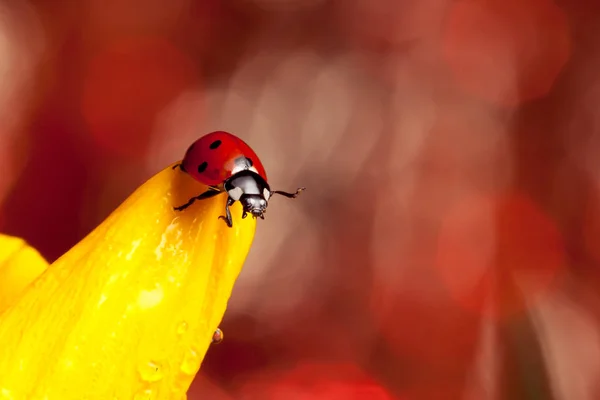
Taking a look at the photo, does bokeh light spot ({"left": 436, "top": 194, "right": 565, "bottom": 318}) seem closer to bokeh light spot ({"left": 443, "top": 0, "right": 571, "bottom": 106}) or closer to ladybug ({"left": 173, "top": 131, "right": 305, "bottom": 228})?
bokeh light spot ({"left": 443, "top": 0, "right": 571, "bottom": 106})

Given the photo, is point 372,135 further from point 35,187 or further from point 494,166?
point 35,187

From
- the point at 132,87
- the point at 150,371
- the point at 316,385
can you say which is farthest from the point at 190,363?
the point at 132,87

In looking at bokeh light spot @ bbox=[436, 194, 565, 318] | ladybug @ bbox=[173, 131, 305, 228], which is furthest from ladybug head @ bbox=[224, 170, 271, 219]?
bokeh light spot @ bbox=[436, 194, 565, 318]

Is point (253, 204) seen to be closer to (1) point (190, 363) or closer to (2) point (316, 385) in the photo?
(1) point (190, 363)

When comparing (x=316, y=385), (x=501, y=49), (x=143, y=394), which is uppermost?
(x=501, y=49)

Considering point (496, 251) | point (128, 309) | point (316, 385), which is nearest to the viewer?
point (128, 309)

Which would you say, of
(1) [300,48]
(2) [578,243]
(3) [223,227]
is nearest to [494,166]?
(2) [578,243]
